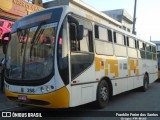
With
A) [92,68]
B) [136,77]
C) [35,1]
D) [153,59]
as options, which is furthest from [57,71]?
[35,1]

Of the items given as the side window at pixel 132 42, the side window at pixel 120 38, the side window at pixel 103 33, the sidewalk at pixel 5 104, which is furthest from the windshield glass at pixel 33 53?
the side window at pixel 132 42

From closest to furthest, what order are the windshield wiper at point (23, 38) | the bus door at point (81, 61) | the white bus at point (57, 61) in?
1. the white bus at point (57, 61)
2. the bus door at point (81, 61)
3. the windshield wiper at point (23, 38)

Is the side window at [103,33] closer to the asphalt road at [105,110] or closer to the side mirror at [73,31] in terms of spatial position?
→ the side mirror at [73,31]

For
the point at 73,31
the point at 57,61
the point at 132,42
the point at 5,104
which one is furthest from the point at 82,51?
the point at 132,42

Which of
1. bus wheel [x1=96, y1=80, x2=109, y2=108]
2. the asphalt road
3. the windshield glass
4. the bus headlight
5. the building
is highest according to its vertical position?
the building

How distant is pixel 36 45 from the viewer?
22.2 ft

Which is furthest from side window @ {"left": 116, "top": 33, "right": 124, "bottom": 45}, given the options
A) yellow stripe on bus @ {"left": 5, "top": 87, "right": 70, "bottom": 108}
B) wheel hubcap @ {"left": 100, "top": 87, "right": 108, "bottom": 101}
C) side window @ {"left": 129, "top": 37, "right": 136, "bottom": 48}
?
yellow stripe on bus @ {"left": 5, "top": 87, "right": 70, "bottom": 108}

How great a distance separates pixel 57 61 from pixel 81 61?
38.7 inches

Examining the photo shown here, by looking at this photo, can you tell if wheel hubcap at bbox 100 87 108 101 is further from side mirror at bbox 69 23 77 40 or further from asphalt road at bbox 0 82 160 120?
side mirror at bbox 69 23 77 40

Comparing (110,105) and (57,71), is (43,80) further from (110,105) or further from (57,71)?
(110,105)

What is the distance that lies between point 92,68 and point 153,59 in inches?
359

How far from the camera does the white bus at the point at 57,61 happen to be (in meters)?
6.36

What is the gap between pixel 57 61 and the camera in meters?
6.36

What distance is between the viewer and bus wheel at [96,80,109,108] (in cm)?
806
